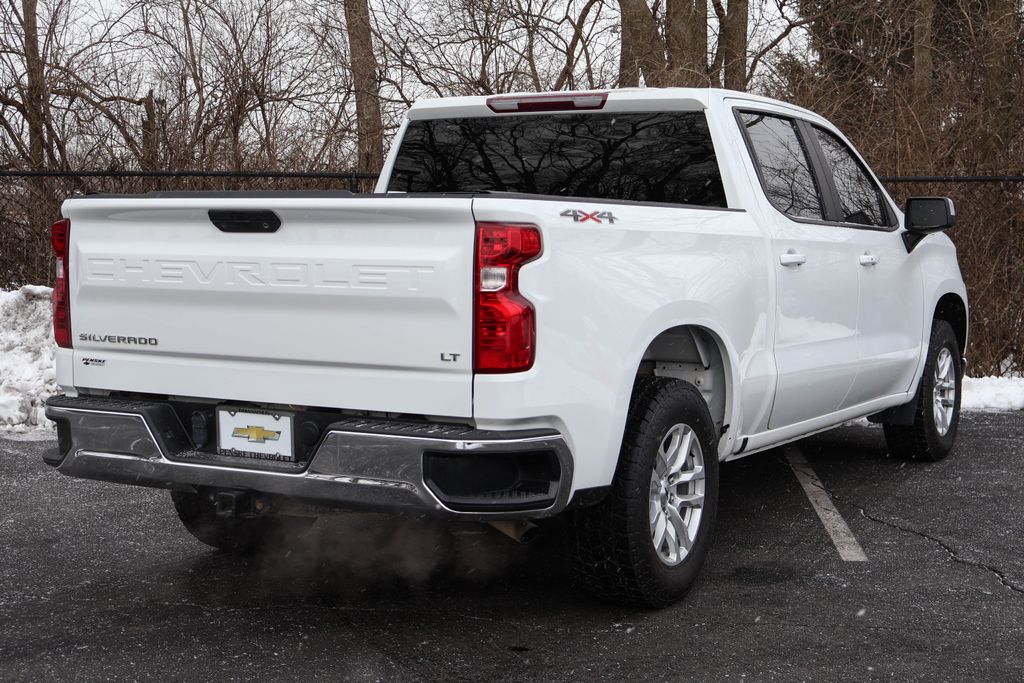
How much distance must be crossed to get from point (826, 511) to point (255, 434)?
3151 mm

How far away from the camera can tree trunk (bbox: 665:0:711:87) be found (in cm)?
1162

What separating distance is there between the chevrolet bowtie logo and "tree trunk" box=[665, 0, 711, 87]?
27.6ft

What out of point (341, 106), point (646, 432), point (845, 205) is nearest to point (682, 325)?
point (646, 432)

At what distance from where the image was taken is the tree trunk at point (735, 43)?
12273mm

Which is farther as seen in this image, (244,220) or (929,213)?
(929,213)

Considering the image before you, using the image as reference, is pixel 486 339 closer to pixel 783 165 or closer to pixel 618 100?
pixel 618 100

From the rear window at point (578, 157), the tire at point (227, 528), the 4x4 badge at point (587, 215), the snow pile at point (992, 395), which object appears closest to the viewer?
the 4x4 badge at point (587, 215)

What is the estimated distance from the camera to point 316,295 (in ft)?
12.4

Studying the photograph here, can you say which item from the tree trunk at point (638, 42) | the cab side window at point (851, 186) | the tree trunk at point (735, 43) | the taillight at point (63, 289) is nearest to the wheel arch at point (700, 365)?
the cab side window at point (851, 186)

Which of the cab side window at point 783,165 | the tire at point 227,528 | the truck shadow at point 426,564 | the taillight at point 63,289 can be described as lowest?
the truck shadow at point 426,564

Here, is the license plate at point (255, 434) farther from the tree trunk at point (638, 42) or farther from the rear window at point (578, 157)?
the tree trunk at point (638, 42)

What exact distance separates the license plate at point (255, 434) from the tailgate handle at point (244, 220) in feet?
1.97

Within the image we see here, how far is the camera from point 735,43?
12484 mm

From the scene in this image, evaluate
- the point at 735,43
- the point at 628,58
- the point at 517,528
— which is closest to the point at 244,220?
the point at 517,528
